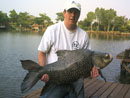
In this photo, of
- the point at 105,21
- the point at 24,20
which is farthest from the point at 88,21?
the point at 24,20

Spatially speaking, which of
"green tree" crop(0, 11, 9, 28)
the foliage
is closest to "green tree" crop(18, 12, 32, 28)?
"green tree" crop(0, 11, 9, 28)

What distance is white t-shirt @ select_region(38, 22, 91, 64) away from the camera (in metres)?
2.97

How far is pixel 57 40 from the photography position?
302 centimetres

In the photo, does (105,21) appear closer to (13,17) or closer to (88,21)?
(88,21)

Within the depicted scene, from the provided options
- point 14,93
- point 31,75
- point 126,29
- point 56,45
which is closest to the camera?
point 31,75

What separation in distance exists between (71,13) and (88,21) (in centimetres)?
9871

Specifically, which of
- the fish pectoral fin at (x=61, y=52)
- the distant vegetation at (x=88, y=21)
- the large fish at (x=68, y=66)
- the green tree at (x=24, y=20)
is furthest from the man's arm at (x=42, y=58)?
the green tree at (x=24, y=20)

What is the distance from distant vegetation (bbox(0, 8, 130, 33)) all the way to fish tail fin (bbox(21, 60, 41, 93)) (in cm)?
9112

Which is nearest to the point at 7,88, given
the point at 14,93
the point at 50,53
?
the point at 14,93

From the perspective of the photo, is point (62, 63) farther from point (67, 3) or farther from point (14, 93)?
point (14, 93)

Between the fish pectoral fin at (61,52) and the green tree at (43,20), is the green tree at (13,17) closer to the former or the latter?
the green tree at (43,20)

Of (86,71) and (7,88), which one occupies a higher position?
(86,71)

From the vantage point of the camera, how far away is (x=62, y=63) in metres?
2.84

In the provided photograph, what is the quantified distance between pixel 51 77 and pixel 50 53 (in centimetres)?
46
